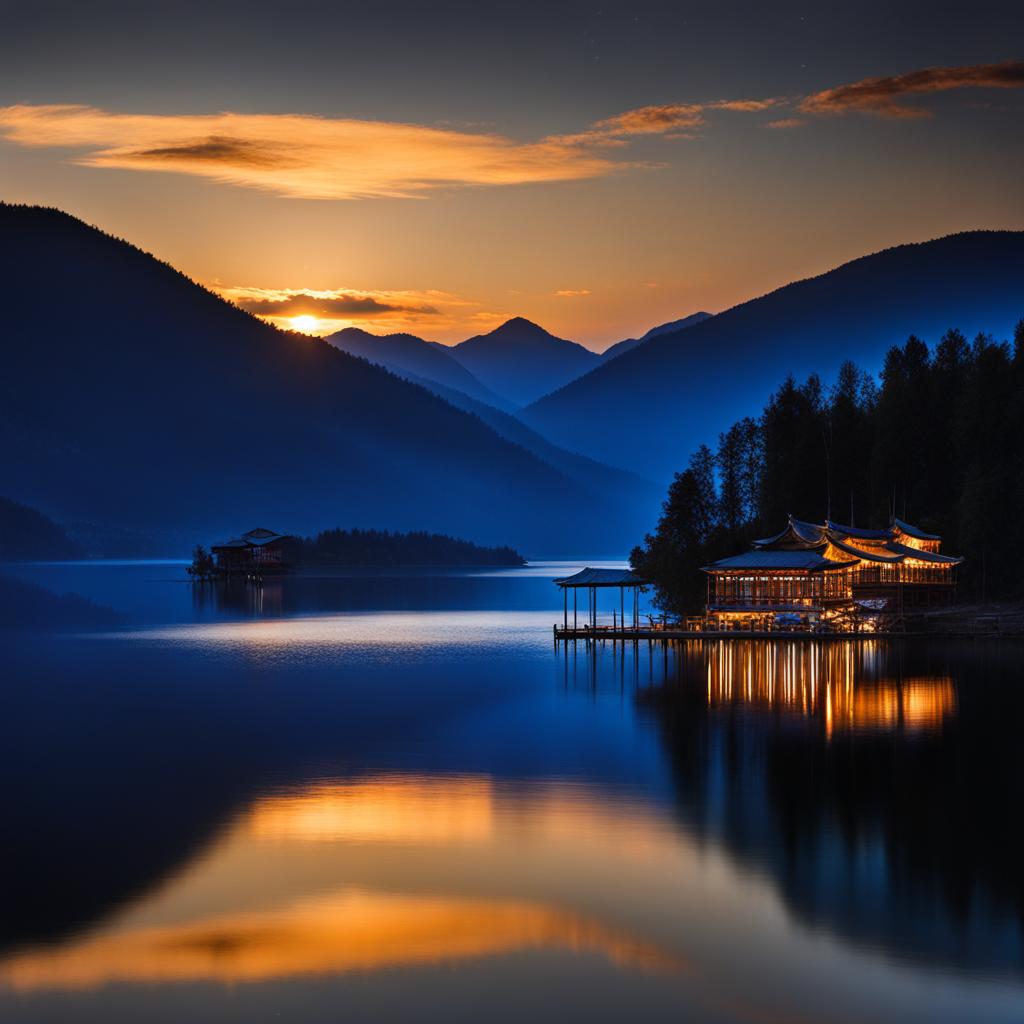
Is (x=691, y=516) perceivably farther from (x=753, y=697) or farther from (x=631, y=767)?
(x=631, y=767)

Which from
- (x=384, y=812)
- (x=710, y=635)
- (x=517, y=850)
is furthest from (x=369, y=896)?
(x=710, y=635)

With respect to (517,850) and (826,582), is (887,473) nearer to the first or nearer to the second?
(826,582)

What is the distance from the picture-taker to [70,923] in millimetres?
26141

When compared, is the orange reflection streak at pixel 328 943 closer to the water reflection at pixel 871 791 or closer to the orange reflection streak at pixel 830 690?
the water reflection at pixel 871 791

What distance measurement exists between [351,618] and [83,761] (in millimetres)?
70287

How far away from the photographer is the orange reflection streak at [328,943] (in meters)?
24.0

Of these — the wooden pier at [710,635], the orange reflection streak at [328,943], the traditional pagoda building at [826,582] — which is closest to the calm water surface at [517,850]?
the orange reflection streak at [328,943]

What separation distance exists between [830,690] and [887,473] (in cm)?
5571

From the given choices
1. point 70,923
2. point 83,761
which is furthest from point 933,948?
point 83,761

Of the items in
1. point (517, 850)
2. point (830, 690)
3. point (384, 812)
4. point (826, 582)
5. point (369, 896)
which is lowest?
point (369, 896)

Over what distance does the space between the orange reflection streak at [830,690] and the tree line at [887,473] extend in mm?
19871

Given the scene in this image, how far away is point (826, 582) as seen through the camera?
89.3m

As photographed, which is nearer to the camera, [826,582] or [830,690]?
[830,690]

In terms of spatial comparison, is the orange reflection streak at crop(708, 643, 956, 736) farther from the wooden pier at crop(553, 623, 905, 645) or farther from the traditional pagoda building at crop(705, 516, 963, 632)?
the traditional pagoda building at crop(705, 516, 963, 632)
